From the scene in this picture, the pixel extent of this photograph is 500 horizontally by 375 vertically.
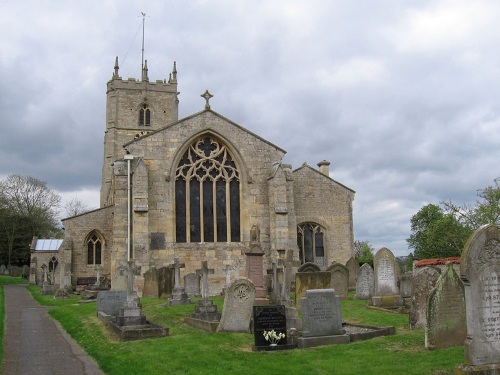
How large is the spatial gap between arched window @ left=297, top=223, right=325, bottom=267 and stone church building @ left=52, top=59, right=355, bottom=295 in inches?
2.1

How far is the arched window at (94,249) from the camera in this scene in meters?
30.9

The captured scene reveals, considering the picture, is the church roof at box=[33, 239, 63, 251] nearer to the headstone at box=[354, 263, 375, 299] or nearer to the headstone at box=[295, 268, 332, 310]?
the headstone at box=[354, 263, 375, 299]

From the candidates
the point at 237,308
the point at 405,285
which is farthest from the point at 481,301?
the point at 405,285

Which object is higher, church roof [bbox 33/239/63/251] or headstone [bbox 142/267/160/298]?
church roof [bbox 33/239/63/251]

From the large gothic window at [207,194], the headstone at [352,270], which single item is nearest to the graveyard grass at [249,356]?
the headstone at [352,270]

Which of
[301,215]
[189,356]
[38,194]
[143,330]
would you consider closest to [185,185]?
[301,215]

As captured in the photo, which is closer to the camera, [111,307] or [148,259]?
[111,307]

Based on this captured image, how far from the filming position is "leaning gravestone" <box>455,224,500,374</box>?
7332mm

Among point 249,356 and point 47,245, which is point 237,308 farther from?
point 47,245

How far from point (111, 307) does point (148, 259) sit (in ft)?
23.0

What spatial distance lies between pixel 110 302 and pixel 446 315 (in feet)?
34.9

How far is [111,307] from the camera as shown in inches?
653

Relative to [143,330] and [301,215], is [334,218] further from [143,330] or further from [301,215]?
[143,330]

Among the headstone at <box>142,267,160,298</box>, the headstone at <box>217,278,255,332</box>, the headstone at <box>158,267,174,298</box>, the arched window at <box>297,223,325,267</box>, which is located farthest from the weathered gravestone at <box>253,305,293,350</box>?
the arched window at <box>297,223,325,267</box>
